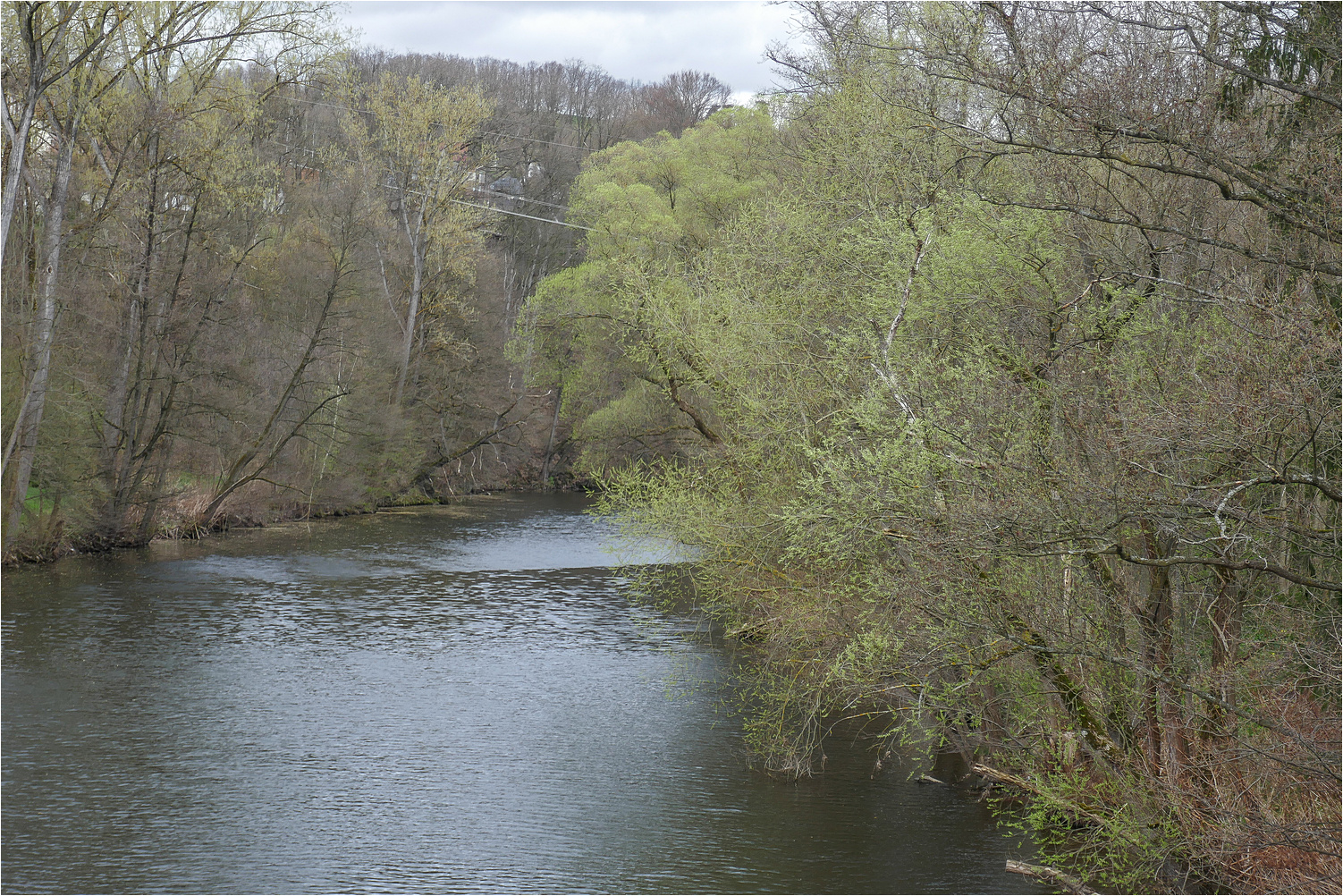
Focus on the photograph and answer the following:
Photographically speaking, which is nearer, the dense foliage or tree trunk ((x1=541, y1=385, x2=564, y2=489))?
the dense foliage

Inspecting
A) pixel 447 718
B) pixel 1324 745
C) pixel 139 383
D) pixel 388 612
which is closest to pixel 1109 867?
pixel 1324 745

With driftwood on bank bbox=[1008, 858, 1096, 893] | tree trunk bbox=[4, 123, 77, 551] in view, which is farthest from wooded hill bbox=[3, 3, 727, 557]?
driftwood on bank bbox=[1008, 858, 1096, 893]

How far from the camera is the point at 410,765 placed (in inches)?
502

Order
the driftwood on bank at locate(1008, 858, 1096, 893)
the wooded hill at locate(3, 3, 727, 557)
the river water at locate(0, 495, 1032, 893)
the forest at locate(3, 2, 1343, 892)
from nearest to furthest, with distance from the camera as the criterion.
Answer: the forest at locate(3, 2, 1343, 892), the driftwood on bank at locate(1008, 858, 1096, 893), the river water at locate(0, 495, 1032, 893), the wooded hill at locate(3, 3, 727, 557)

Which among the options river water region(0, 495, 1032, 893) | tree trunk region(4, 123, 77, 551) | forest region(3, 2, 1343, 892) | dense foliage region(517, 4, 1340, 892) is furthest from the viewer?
tree trunk region(4, 123, 77, 551)

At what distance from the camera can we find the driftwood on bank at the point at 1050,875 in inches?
383

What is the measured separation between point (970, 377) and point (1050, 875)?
4325 millimetres

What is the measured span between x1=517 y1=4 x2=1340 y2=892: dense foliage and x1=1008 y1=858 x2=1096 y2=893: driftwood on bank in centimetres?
20

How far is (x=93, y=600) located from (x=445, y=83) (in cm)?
3177

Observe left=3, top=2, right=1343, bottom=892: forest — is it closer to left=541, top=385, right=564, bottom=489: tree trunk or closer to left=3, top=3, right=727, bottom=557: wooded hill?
left=3, top=3, right=727, bottom=557: wooded hill

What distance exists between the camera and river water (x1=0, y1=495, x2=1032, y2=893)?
10180mm

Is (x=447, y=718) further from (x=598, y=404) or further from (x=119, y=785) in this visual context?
(x=598, y=404)

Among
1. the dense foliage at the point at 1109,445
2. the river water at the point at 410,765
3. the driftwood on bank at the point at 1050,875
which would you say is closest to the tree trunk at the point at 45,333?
the river water at the point at 410,765

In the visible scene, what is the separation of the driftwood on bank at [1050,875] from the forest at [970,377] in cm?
25
